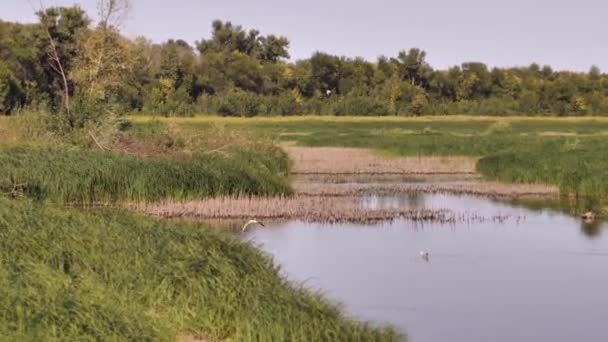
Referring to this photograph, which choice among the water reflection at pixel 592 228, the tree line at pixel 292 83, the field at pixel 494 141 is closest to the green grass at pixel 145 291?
the water reflection at pixel 592 228

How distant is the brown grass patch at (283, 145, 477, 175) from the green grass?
71.2ft

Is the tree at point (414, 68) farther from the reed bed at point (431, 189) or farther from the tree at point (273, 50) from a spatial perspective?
the reed bed at point (431, 189)

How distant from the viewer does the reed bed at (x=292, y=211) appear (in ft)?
66.8

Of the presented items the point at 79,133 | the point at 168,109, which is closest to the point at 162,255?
the point at 79,133

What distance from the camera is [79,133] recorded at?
2658 centimetres

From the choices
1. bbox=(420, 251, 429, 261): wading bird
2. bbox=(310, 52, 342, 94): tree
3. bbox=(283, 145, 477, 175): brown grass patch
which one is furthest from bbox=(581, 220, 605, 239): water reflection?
bbox=(310, 52, 342, 94): tree

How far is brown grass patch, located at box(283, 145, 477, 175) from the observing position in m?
35.2

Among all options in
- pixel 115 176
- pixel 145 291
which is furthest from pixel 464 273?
pixel 115 176

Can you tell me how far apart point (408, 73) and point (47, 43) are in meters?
34.1

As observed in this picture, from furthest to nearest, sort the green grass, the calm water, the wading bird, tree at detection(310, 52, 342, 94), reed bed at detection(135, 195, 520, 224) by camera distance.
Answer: tree at detection(310, 52, 342, 94), reed bed at detection(135, 195, 520, 224), the wading bird, the calm water, the green grass

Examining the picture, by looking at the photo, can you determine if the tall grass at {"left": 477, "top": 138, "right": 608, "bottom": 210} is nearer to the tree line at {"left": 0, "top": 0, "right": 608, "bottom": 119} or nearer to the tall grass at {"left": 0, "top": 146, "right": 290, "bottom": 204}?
the tall grass at {"left": 0, "top": 146, "right": 290, "bottom": 204}

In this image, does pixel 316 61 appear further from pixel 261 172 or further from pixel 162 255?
pixel 162 255

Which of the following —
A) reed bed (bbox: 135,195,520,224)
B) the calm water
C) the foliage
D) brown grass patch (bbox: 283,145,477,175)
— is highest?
the foliage

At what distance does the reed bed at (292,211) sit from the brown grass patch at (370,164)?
11.3 meters
